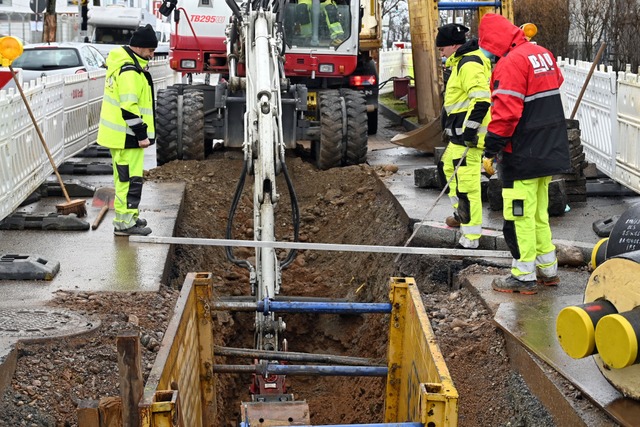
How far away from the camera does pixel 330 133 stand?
45.3 feet

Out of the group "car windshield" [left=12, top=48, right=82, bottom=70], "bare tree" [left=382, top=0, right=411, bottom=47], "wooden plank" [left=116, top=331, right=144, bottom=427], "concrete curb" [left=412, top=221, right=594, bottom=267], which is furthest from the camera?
"bare tree" [left=382, top=0, right=411, bottom=47]

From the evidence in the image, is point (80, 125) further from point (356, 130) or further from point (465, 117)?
point (465, 117)

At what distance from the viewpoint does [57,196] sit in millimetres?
11688

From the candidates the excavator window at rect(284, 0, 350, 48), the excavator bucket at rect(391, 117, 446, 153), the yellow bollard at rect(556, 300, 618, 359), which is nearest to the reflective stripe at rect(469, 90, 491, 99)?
the yellow bollard at rect(556, 300, 618, 359)

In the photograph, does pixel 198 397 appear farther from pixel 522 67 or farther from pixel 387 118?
pixel 387 118

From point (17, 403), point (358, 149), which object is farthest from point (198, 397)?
point (358, 149)

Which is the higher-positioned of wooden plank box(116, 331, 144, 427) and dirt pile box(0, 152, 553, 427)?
wooden plank box(116, 331, 144, 427)

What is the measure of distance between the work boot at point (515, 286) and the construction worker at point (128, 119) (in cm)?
370

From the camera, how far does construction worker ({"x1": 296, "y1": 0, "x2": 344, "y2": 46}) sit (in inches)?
585

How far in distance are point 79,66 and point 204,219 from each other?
1035 cm

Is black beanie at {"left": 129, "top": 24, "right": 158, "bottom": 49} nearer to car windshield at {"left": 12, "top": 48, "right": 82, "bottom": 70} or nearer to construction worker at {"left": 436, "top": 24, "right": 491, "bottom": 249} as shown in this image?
construction worker at {"left": 436, "top": 24, "right": 491, "bottom": 249}

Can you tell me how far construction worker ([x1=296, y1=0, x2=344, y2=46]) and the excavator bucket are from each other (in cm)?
188

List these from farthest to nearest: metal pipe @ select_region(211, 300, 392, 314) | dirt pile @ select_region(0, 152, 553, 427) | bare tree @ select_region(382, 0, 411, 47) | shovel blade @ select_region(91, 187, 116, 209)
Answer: bare tree @ select_region(382, 0, 411, 47) < shovel blade @ select_region(91, 187, 116, 209) < dirt pile @ select_region(0, 152, 553, 427) < metal pipe @ select_region(211, 300, 392, 314)

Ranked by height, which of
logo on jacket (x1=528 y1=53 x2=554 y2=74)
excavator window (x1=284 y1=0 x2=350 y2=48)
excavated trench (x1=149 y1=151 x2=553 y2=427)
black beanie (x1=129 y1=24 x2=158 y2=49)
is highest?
excavator window (x1=284 y1=0 x2=350 y2=48)
